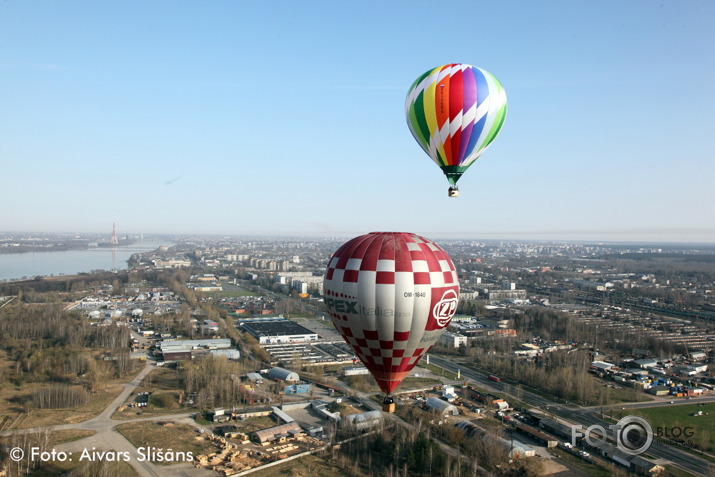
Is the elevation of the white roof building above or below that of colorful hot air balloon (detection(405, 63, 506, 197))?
below

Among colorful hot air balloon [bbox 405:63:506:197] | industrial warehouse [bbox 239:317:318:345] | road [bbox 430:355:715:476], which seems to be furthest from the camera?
industrial warehouse [bbox 239:317:318:345]

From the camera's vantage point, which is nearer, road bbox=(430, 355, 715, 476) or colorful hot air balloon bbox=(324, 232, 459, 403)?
colorful hot air balloon bbox=(324, 232, 459, 403)

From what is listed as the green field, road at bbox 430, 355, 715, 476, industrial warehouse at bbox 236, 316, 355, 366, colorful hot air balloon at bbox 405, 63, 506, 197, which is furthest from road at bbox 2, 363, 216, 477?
the green field

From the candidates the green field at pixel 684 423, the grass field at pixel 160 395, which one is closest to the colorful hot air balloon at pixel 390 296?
the grass field at pixel 160 395

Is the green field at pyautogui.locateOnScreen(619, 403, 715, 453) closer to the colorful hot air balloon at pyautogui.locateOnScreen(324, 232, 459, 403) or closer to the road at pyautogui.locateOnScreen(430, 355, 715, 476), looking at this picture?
the road at pyautogui.locateOnScreen(430, 355, 715, 476)

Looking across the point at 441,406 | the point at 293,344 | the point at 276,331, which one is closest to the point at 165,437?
the point at 441,406

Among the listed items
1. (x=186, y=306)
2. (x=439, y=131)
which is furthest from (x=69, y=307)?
(x=439, y=131)
